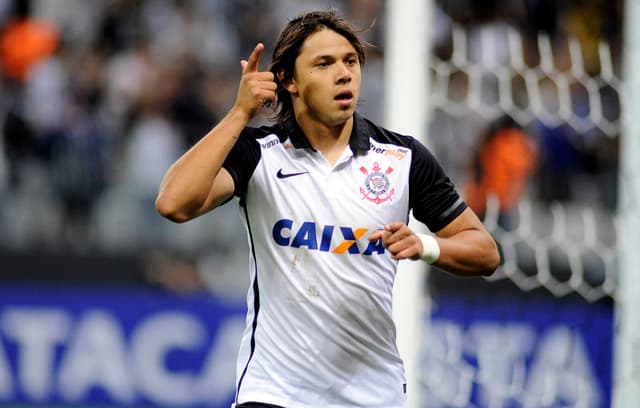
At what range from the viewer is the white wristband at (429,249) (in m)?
4.37

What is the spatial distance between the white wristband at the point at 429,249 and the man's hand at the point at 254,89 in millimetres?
729

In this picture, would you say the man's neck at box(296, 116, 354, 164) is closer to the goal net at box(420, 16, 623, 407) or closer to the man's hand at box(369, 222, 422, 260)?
the man's hand at box(369, 222, 422, 260)

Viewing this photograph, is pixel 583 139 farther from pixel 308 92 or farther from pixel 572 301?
pixel 308 92

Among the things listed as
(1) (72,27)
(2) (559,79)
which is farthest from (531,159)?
(1) (72,27)

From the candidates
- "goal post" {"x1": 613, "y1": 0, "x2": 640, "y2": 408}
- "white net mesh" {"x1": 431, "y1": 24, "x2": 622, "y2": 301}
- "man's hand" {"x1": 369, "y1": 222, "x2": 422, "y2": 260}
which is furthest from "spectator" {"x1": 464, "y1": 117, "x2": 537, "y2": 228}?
"man's hand" {"x1": 369, "y1": 222, "x2": 422, "y2": 260}

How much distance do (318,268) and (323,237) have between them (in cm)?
12

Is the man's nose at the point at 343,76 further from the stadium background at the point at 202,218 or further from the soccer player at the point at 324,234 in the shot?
the stadium background at the point at 202,218

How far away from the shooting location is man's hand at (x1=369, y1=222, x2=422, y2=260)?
164 inches

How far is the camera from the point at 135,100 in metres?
11.5

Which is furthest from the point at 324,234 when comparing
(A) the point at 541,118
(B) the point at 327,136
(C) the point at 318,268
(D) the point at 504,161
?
(D) the point at 504,161

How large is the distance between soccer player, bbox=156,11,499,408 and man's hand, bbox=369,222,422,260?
0.35m

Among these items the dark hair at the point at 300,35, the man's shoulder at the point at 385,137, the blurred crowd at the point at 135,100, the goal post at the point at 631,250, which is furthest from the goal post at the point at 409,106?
the blurred crowd at the point at 135,100

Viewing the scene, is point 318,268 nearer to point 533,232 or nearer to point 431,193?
point 431,193

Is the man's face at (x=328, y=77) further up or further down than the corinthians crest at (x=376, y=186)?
further up
